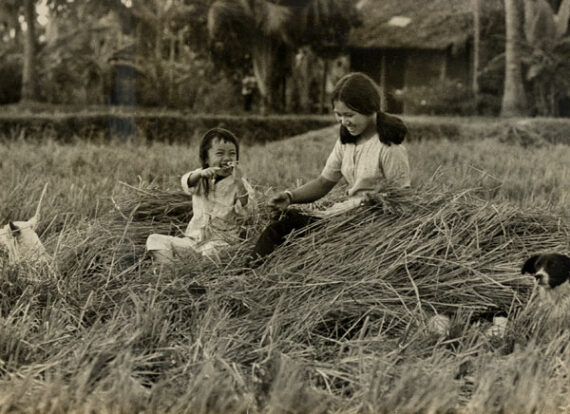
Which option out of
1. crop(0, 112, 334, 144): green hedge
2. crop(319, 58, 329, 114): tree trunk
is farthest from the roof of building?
crop(0, 112, 334, 144): green hedge

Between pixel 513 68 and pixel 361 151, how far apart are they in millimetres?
823

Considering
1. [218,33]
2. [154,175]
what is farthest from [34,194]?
[218,33]

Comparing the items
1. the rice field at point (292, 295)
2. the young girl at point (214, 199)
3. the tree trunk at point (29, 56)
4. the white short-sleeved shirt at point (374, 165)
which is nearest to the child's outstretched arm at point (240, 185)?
the young girl at point (214, 199)

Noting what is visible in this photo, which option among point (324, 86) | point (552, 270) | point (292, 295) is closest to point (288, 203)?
point (292, 295)

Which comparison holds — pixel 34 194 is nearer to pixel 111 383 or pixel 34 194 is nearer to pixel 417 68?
pixel 111 383

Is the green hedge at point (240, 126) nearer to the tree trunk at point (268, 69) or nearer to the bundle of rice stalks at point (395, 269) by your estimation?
the tree trunk at point (268, 69)

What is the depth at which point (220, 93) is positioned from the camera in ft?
9.64

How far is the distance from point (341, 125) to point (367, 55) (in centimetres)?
37

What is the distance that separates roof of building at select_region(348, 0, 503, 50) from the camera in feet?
9.29

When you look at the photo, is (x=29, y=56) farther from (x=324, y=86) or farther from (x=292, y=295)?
Result: (x=292, y=295)

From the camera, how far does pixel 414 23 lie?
9.38 ft

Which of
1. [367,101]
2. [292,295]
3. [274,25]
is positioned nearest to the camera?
[292,295]

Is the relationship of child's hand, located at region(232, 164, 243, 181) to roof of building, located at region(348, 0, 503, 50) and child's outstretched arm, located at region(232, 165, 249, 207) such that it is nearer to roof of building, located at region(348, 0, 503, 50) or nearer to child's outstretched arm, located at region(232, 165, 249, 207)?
child's outstretched arm, located at region(232, 165, 249, 207)

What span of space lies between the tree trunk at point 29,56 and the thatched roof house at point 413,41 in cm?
138
